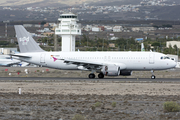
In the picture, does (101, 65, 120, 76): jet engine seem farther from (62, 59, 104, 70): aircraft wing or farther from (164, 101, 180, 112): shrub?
(164, 101, 180, 112): shrub

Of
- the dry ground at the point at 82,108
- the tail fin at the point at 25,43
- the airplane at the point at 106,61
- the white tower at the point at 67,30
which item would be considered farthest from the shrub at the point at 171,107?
the white tower at the point at 67,30

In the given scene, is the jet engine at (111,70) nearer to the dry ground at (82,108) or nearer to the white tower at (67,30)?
the dry ground at (82,108)

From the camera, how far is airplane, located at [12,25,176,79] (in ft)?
136

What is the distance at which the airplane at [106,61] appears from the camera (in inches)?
1636

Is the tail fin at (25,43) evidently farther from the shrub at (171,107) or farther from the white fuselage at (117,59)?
the shrub at (171,107)

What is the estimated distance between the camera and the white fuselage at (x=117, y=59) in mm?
41594

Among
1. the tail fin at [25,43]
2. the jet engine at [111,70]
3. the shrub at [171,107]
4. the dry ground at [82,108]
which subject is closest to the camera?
the dry ground at [82,108]

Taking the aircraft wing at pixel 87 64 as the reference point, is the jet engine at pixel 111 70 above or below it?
below

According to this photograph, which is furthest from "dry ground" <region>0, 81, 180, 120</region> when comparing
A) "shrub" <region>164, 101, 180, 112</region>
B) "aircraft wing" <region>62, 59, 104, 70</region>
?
"aircraft wing" <region>62, 59, 104, 70</region>

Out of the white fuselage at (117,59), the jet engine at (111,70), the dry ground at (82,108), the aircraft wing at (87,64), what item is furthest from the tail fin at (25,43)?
the dry ground at (82,108)

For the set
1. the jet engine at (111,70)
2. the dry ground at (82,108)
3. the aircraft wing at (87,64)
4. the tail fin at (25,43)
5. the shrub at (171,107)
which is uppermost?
the tail fin at (25,43)

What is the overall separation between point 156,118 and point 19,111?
24.4 ft

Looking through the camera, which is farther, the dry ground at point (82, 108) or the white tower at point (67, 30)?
the white tower at point (67, 30)

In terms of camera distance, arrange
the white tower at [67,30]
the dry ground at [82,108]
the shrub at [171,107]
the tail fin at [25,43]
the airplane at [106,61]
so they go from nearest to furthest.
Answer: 1. the dry ground at [82,108]
2. the shrub at [171,107]
3. the airplane at [106,61]
4. the tail fin at [25,43]
5. the white tower at [67,30]
